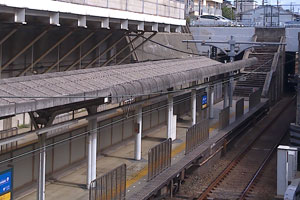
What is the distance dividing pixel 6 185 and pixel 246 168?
9.79 m

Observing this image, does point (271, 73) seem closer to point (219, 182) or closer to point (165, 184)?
point (219, 182)

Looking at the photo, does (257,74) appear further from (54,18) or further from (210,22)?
(54,18)

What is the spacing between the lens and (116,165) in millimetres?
13594

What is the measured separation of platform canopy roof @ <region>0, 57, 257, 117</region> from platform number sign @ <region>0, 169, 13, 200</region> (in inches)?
57.4

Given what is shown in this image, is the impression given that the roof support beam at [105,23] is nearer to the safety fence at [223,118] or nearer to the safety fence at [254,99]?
the safety fence at [223,118]

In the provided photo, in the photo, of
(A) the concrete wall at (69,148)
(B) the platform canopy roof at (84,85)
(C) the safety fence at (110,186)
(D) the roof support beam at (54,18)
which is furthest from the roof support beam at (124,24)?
(C) the safety fence at (110,186)

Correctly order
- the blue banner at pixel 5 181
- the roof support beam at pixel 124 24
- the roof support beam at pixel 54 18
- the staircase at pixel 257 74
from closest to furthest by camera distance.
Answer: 1. the blue banner at pixel 5 181
2. the roof support beam at pixel 54 18
3. the roof support beam at pixel 124 24
4. the staircase at pixel 257 74

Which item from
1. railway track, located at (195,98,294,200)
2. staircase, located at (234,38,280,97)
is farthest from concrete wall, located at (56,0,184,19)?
staircase, located at (234,38,280,97)

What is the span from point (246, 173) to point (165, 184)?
14.9 ft

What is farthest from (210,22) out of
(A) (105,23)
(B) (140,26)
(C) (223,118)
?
(A) (105,23)

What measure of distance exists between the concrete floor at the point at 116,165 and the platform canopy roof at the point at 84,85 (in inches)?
87.1

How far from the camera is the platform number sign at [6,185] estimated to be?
8.27 meters

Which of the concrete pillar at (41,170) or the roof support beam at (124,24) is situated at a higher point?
the roof support beam at (124,24)

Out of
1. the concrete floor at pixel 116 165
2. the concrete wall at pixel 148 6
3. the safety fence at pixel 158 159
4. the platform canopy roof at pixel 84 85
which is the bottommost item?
the concrete floor at pixel 116 165
